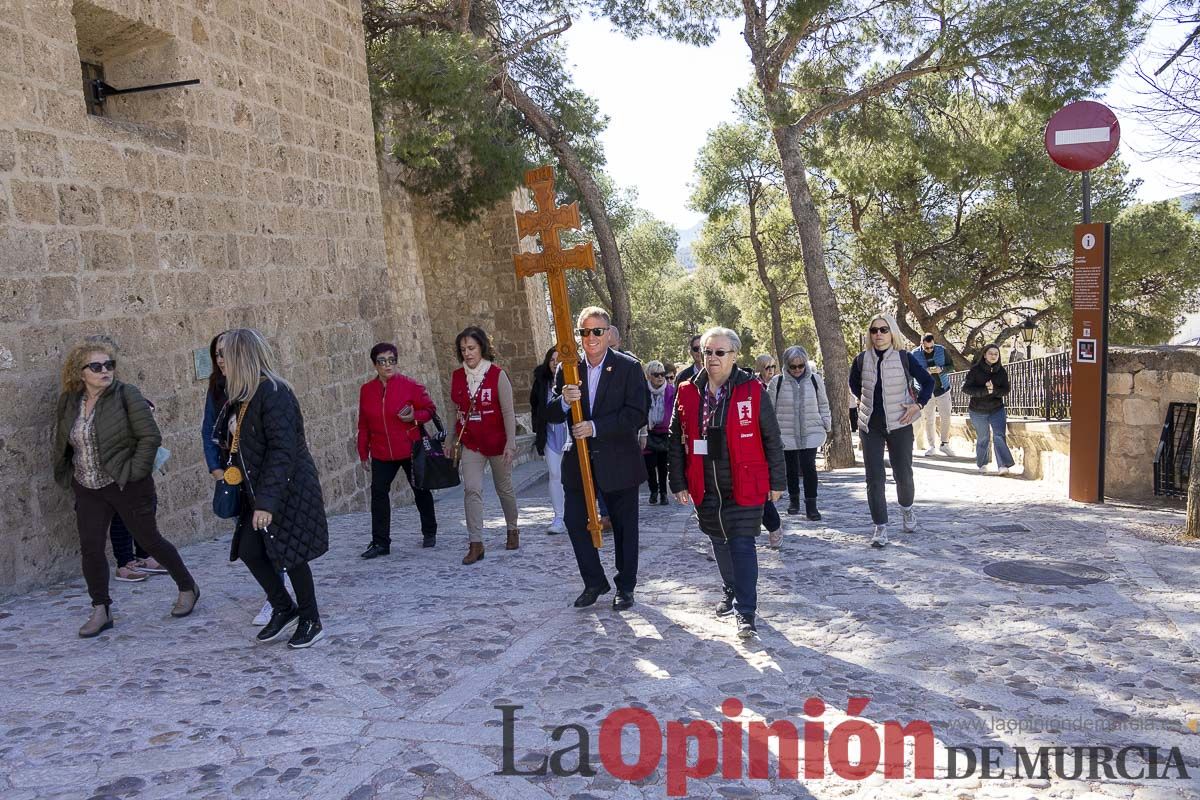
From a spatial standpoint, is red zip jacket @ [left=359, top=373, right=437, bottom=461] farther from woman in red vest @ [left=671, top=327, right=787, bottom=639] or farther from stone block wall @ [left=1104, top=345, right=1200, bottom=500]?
stone block wall @ [left=1104, top=345, right=1200, bottom=500]

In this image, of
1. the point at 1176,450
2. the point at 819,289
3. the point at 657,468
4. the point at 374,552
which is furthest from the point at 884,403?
the point at 819,289

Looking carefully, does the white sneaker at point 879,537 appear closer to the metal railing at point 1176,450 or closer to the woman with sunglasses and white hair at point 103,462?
the metal railing at point 1176,450

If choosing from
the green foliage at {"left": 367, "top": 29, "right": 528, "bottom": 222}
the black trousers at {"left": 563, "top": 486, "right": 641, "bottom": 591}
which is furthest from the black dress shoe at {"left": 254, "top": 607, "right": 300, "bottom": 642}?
the green foliage at {"left": 367, "top": 29, "right": 528, "bottom": 222}

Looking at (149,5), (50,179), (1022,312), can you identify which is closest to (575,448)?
(50,179)

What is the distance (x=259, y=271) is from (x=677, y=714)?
236 inches

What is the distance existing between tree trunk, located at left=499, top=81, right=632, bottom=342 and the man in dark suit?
10880 mm

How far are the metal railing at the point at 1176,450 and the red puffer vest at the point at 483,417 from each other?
5787 millimetres

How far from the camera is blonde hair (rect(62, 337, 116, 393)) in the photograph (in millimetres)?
5141

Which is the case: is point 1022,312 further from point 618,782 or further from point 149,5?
point 618,782

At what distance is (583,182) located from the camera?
1661 centimetres

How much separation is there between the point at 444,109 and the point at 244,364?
9.47 m

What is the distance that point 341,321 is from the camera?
9.73 m

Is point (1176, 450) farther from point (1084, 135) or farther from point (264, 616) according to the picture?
point (264, 616)

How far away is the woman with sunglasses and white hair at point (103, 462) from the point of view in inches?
199
